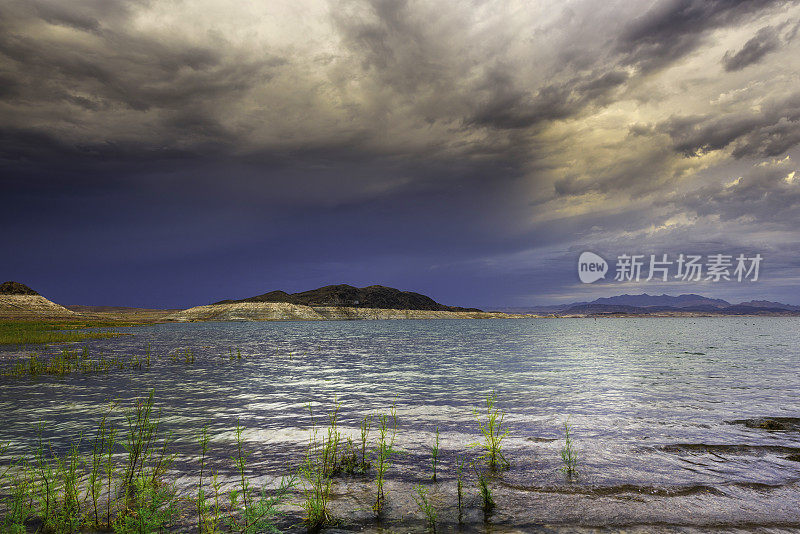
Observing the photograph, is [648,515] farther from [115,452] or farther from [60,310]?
[60,310]

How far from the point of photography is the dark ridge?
182000mm

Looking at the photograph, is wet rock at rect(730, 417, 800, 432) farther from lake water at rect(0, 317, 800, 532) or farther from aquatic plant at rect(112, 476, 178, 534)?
aquatic plant at rect(112, 476, 178, 534)

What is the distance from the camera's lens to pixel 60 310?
17712 centimetres

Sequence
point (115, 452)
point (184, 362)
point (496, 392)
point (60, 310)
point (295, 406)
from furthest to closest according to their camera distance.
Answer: point (60, 310) < point (184, 362) < point (496, 392) < point (295, 406) < point (115, 452)

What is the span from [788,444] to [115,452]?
69.2 feet

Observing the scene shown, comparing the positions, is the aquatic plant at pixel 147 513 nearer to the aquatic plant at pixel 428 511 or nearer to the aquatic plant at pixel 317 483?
the aquatic plant at pixel 317 483

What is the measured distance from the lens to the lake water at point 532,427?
8539mm

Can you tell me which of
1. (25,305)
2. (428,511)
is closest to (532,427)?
(428,511)

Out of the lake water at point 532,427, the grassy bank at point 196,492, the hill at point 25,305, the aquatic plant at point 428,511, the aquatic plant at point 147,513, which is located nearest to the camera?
the aquatic plant at point 147,513

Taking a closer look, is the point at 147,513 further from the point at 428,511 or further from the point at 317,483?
the point at 428,511

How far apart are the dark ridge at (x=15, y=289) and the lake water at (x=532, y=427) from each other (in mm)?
210386

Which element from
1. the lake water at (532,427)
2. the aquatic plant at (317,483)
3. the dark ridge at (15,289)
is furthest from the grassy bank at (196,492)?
the dark ridge at (15,289)

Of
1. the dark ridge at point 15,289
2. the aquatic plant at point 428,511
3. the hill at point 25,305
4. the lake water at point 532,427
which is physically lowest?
the lake water at point 532,427

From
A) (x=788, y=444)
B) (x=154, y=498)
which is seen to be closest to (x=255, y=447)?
(x=154, y=498)
